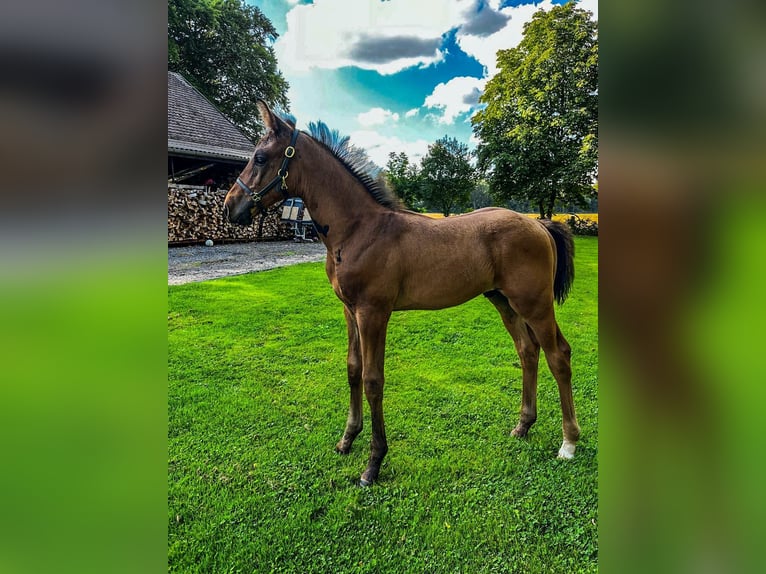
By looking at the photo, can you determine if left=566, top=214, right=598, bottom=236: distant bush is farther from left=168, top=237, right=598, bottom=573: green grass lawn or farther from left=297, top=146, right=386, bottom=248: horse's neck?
left=168, top=237, right=598, bottom=573: green grass lawn

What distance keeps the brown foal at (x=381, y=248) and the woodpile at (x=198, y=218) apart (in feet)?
28.4

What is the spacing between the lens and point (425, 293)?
8.04 ft

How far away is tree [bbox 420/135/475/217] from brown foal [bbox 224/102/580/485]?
6637 millimetres

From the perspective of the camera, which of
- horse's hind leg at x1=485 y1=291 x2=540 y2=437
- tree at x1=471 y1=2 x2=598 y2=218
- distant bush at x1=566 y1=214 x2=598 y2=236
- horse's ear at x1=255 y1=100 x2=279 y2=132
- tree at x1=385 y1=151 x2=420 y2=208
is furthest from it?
tree at x1=385 y1=151 x2=420 y2=208

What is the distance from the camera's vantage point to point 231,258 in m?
9.87

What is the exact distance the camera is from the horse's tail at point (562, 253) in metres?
2.81

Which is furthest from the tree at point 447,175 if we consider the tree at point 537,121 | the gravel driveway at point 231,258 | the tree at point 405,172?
the gravel driveway at point 231,258

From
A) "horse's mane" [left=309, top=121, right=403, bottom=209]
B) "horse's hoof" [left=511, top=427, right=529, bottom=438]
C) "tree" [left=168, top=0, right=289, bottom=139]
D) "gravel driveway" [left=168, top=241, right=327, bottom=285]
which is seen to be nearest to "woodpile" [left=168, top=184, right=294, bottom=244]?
"gravel driveway" [left=168, top=241, right=327, bottom=285]

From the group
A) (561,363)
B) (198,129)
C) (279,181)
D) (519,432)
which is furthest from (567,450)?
(198,129)

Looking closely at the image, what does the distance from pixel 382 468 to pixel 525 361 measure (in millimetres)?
1260

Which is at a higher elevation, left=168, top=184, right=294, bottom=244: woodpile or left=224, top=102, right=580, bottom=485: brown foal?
left=168, top=184, right=294, bottom=244: woodpile

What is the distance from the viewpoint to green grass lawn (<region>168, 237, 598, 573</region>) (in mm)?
1855
